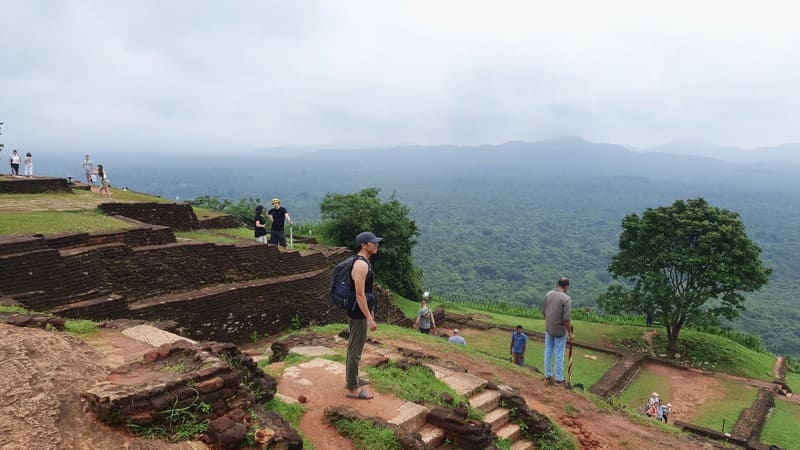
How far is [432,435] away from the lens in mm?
5254

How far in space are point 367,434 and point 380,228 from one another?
63.0 feet

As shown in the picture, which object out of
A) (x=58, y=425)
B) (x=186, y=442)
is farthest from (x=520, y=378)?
(x=58, y=425)

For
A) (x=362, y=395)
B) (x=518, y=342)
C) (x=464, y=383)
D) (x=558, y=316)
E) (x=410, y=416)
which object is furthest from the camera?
(x=518, y=342)

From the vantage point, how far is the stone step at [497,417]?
6.28 metres

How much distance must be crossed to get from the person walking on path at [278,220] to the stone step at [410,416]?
7.28 metres

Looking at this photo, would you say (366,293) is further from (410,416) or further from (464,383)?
(464,383)

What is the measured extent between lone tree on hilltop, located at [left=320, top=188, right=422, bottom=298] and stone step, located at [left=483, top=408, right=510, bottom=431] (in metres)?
16.8

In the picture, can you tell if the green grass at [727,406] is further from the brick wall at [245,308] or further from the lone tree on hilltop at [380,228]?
the lone tree on hilltop at [380,228]

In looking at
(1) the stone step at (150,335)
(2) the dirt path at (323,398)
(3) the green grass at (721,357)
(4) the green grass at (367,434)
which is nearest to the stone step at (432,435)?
(2) the dirt path at (323,398)

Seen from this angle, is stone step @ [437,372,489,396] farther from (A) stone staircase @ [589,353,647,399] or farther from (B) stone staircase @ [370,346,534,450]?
(A) stone staircase @ [589,353,647,399]

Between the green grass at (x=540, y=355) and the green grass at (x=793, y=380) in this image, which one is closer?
the green grass at (x=540, y=355)

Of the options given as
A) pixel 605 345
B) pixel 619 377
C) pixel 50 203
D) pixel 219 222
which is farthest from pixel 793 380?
pixel 50 203

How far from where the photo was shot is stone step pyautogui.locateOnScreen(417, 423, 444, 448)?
518cm

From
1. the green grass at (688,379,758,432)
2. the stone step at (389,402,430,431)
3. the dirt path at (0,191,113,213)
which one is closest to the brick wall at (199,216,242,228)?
the dirt path at (0,191,113,213)
